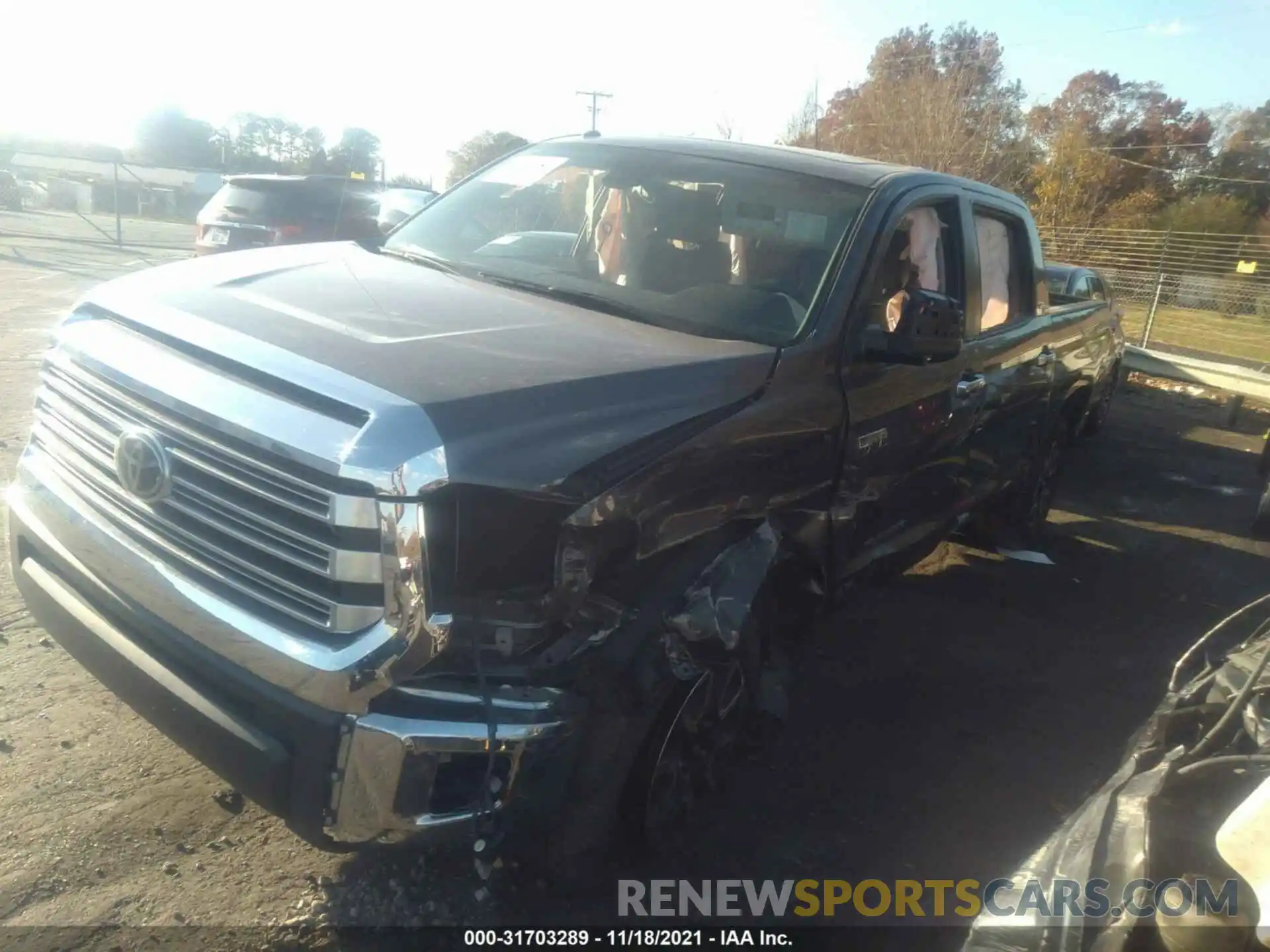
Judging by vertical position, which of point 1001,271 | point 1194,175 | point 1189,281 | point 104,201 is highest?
point 1194,175

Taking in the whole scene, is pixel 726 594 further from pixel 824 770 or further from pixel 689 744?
pixel 824 770

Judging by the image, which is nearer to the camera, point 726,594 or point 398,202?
point 726,594

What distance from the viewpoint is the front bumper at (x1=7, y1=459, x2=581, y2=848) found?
2361 mm

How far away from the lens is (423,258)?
402 centimetres

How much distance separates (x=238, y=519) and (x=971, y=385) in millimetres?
3024

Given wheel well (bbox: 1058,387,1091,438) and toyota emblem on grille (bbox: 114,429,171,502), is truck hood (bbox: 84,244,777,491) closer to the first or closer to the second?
toyota emblem on grille (bbox: 114,429,171,502)

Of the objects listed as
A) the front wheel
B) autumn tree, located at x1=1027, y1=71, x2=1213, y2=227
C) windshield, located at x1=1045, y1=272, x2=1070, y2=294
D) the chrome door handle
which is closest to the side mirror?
the chrome door handle

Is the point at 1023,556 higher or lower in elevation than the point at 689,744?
lower

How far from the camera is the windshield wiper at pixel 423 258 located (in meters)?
3.88

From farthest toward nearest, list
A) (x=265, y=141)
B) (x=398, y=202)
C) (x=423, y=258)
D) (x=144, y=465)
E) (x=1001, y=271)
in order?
(x=265, y=141), (x=398, y=202), (x=1001, y=271), (x=423, y=258), (x=144, y=465)

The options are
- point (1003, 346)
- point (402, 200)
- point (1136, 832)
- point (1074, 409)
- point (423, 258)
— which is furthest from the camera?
point (402, 200)

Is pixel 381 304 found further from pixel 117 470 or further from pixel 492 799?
pixel 492 799

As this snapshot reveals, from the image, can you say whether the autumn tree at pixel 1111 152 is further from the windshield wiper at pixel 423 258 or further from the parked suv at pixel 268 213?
the windshield wiper at pixel 423 258

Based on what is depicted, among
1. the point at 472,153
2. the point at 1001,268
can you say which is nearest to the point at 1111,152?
the point at 472,153
